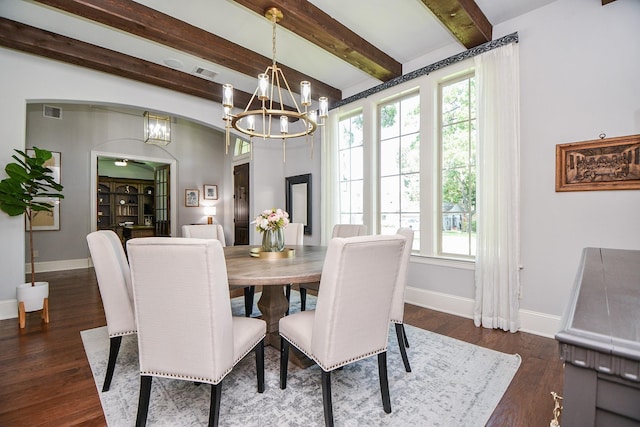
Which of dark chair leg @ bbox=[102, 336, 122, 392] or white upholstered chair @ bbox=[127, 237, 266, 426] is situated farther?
dark chair leg @ bbox=[102, 336, 122, 392]

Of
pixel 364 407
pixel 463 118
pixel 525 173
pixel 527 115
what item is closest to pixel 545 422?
pixel 364 407

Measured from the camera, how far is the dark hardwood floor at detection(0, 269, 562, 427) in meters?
1.60

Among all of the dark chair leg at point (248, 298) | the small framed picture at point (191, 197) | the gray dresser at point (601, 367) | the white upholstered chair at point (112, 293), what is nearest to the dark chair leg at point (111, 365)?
the white upholstered chair at point (112, 293)

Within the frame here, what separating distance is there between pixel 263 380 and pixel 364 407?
0.63m

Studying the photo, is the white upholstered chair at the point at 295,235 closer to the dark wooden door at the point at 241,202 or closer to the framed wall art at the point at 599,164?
the dark wooden door at the point at 241,202

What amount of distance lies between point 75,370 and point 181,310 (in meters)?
1.52

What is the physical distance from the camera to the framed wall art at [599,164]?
2.24 meters

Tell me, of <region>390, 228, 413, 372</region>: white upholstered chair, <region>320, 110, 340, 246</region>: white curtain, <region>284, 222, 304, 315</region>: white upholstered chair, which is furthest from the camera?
<region>320, 110, 340, 246</region>: white curtain

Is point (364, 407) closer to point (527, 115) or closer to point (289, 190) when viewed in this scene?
point (527, 115)

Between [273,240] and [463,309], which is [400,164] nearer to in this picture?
[463,309]

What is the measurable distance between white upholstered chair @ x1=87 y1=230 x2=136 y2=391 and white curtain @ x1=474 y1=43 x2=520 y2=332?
10.0 feet

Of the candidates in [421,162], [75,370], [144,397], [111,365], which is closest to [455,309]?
[421,162]

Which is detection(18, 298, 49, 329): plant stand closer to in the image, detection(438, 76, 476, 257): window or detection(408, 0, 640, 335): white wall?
detection(438, 76, 476, 257): window

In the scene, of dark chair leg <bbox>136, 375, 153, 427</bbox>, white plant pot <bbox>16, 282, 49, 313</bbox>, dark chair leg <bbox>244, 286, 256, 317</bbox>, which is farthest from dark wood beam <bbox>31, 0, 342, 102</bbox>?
dark chair leg <bbox>136, 375, 153, 427</bbox>
